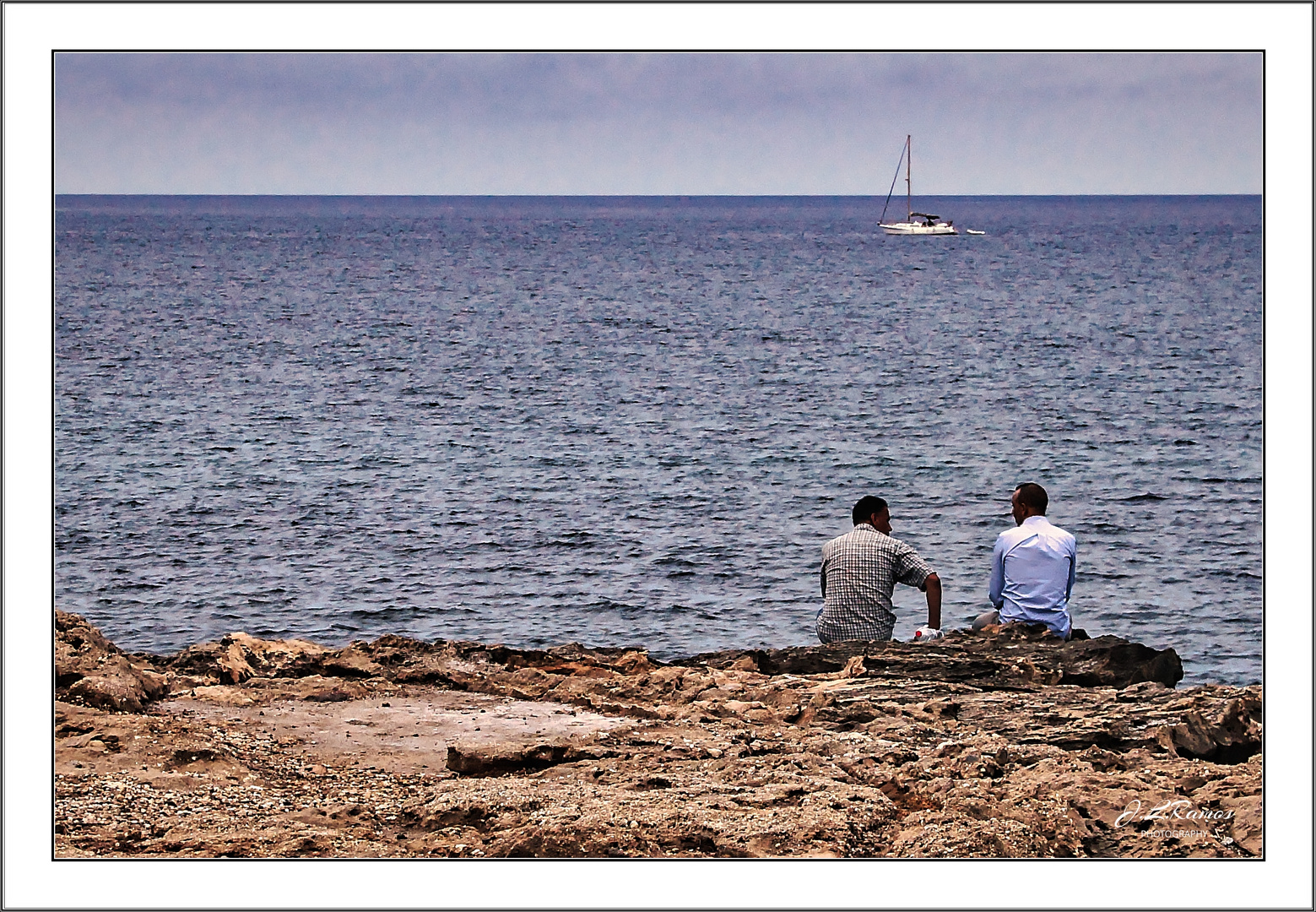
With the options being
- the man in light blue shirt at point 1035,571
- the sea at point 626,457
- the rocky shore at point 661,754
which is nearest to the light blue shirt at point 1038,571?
the man in light blue shirt at point 1035,571

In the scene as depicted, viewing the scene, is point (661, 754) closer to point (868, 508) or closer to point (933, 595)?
point (933, 595)

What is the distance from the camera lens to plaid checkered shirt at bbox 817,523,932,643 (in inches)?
423

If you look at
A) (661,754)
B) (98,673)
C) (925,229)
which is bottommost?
(661,754)

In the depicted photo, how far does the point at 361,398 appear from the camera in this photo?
3444 centimetres

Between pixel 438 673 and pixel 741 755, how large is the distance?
107 inches

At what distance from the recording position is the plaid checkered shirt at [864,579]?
35.2 ft

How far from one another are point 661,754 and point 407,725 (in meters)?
1.61

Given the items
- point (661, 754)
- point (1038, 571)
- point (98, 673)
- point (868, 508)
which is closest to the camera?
point (661, 754)

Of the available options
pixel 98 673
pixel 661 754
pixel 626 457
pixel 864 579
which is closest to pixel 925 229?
pixel 626 457

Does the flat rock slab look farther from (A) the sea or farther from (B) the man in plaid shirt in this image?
(A) the sea

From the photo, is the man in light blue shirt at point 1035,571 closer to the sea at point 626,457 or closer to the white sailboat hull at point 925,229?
the sea at point 626,457

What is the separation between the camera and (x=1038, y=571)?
10.5 m
